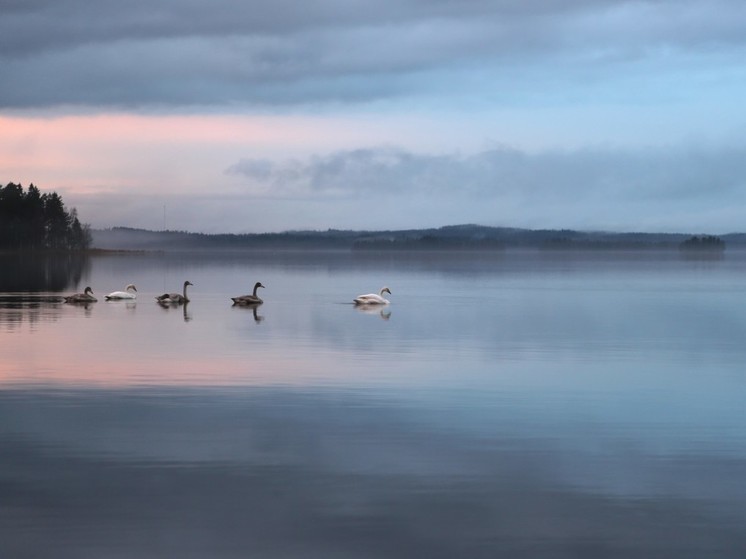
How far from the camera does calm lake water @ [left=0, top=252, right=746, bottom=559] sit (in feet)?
36.4

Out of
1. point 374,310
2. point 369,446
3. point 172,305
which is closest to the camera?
point 369,446

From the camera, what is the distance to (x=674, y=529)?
11383 millimetres

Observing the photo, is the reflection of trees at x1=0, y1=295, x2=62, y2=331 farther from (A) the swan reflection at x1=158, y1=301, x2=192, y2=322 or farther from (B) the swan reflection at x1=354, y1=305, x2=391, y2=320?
(B) the swan reflection at x1=354, y1=305, x2=391, y2=320

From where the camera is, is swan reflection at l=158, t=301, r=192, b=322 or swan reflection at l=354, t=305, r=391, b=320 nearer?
A: swan reflection at l=354, t=305, r=391, b=320

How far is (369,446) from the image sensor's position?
591 inches

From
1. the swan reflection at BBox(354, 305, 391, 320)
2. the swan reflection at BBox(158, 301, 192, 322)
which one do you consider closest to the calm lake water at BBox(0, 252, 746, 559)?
the swan reflection at BBox(354, 305, 391, 320)

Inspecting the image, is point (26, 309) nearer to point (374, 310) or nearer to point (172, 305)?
point (172, 305)

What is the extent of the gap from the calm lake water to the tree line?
142 metres

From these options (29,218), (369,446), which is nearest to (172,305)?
(369,446)

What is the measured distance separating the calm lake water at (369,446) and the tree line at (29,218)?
141587 millimetres

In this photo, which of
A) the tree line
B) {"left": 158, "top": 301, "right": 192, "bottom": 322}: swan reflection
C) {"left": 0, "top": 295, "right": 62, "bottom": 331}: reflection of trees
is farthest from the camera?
the tree line

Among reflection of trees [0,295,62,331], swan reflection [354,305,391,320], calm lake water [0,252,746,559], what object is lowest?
calm lake water [0,252,746,559]

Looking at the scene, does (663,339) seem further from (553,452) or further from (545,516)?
(545,516)

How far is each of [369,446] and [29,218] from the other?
162600 mm
